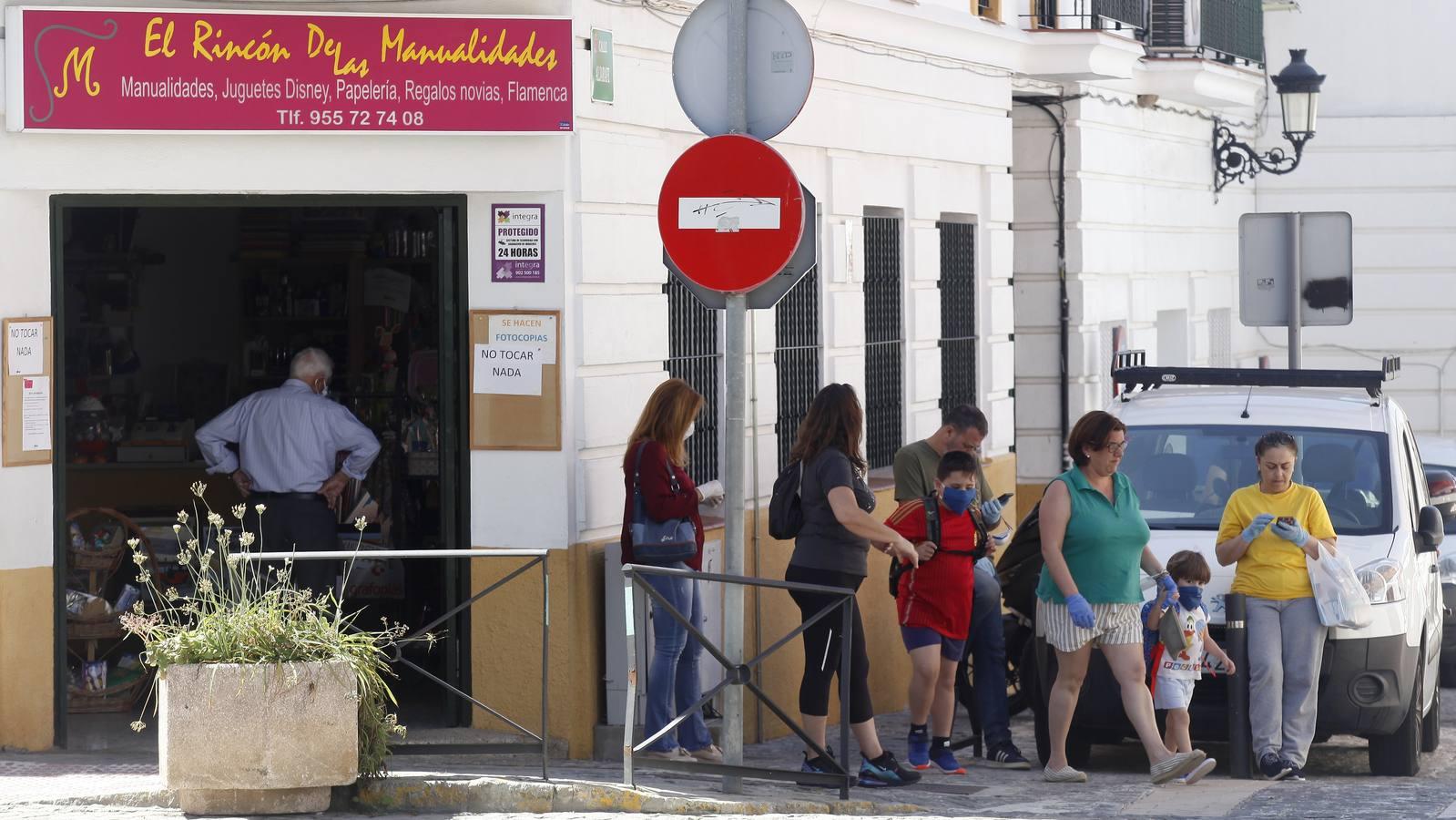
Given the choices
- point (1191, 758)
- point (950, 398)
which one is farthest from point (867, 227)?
point (1191, 758)

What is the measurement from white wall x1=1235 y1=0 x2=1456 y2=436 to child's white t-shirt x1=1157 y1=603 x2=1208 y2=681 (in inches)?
598

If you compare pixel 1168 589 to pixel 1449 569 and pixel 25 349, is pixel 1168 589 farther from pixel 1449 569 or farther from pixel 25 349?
pixel 1449 569

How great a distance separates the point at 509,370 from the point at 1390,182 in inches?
675

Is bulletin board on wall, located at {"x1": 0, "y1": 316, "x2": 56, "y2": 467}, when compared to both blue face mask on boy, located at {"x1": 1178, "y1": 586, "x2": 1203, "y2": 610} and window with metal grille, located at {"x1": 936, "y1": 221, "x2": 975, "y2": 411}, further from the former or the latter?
window with metal grille, located at {"x1": 936, "y1": 221, "x2": 975, "y2": 411}

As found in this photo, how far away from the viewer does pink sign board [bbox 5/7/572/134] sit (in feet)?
33.2

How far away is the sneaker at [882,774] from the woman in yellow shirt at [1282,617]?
1.72m

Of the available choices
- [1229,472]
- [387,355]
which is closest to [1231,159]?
[1229,472]

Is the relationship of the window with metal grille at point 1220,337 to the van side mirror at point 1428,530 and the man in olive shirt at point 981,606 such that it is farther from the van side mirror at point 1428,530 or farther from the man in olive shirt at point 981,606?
the man in olive shirt at point 981,606

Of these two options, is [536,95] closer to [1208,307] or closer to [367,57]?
[367,57]

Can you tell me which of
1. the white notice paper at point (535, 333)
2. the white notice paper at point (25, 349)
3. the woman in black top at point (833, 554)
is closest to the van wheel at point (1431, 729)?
the woman in black top at point (833, 554)

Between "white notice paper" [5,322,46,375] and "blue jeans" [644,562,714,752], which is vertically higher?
"white notice paper" [5,322,46,375]

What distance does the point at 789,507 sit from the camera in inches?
413

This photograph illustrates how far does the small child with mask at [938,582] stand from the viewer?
419 inches

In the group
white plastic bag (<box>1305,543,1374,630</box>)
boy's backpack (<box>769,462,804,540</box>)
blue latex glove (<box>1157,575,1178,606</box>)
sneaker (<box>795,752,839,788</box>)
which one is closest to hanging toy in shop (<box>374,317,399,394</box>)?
boy's backpack (<box>769,462,804,540</box>)
